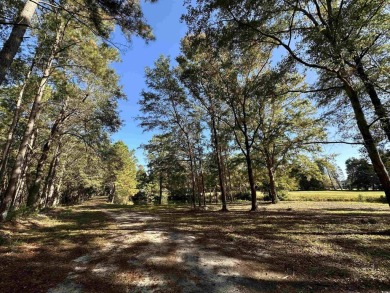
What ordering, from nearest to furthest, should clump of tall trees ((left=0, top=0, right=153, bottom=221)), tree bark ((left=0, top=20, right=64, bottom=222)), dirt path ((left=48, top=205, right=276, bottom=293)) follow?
dirt path ((left=48, top=205, right=276, bottom=293)), clump of tall trees ((left=0, top=0, right=153, bottom=221)), tree bark ((left=0, top=20, right=64, bottom=222))

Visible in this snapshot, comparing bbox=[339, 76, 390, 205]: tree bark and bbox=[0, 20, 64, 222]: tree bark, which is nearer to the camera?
bbox=[339, 76, 390, 205]: tree bark

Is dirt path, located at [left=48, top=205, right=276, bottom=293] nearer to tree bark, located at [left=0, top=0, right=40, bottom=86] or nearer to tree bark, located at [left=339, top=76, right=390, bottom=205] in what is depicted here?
tree bark, located at [left=0, top=0, right=40, bottom=86]

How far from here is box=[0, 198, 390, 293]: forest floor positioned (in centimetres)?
421

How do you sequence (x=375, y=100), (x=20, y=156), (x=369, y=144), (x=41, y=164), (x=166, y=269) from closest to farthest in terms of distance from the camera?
(x=166, y=269)
(x=369, y=144)
(x=375, y=100)
(x=20, y=156)
(x=41, y=164)

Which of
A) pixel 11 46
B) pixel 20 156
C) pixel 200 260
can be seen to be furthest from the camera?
pixel 20 156

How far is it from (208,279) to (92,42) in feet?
41.8

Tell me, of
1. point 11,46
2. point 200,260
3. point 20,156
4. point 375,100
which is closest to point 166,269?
point 200,260

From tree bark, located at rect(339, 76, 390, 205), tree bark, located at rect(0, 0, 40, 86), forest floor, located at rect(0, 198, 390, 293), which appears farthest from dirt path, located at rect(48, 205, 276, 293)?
tree bark, located at rect(339, 76, 390, 205)

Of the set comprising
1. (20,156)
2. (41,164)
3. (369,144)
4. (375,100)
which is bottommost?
(369,144)

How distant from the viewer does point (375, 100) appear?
304 inches

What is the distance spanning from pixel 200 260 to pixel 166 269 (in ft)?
3.16

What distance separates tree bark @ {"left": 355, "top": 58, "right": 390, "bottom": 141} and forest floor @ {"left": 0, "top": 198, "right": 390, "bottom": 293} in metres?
3.60

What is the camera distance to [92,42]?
1188cm

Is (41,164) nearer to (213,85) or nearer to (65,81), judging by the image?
(65,81)
